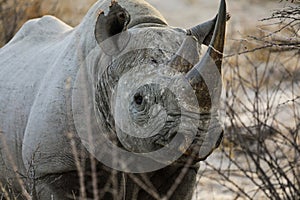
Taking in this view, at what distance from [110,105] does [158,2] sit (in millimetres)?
10114

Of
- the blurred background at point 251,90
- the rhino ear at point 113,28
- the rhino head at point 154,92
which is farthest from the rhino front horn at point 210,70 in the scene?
the rhino ear at point 113,28

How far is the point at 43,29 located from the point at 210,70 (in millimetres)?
2257

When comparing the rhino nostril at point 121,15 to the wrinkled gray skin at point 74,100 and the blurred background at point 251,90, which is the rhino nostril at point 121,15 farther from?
the blurred background at point 251,90

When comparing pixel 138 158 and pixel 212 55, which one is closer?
pixel 212 55

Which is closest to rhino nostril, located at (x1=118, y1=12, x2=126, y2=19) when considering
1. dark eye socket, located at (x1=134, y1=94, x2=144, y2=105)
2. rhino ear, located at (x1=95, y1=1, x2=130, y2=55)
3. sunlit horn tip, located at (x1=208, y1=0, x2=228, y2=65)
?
rhino ear, located at (x1=95, y1=1, x2=130, y2=55)

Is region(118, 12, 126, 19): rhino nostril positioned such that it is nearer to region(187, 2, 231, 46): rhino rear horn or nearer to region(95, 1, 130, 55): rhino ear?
region(95, 1, 130, 55): rhino ear

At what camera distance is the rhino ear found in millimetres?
4805

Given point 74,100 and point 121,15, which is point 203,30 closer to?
point 121,15

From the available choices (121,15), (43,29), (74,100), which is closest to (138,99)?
(121,15)

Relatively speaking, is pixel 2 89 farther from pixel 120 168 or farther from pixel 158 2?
pixel 158 2

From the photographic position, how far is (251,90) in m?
10.5

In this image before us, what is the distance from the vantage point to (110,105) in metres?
4.91

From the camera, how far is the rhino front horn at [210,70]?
4.30 metres

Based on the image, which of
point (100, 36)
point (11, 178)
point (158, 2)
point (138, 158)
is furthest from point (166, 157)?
point (158, 2)
